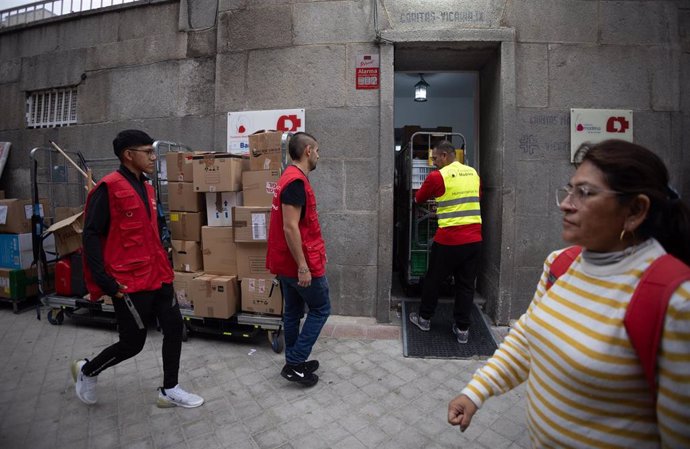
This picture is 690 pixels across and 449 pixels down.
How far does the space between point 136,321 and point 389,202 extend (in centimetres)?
292

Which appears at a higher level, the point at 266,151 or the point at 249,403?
the point at 266,151

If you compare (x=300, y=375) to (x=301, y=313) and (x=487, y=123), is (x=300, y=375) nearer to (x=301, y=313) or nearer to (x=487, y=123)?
(x=301, y=313)

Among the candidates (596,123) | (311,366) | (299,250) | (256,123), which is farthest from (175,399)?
(596,123)

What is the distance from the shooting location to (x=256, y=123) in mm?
4832

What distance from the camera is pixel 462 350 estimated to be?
154 inches

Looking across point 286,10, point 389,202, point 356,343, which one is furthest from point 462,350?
point 286,10

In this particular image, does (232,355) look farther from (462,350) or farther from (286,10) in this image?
(286,10)

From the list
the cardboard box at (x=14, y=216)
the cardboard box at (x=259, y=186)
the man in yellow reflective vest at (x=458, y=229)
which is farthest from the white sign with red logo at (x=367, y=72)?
the cardboard box at (x=14, y=216)

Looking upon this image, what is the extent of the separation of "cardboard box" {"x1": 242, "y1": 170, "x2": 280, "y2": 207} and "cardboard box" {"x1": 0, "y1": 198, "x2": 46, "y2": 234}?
10.4 feet

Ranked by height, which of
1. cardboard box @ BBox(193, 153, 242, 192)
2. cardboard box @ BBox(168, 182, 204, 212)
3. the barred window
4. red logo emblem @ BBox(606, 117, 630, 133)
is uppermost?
the barred window

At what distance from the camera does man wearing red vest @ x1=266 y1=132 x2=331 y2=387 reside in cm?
295

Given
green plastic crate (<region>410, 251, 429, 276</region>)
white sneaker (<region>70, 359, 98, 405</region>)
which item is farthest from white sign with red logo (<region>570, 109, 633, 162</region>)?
white sneaker (<region>70, 359, 98, 405</region>)

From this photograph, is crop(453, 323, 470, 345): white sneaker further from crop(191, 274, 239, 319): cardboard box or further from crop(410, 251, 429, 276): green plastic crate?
crop(191, 274, 239, 319): cardboard box

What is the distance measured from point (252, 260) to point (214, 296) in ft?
1.76
